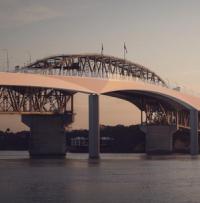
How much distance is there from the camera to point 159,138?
16325cm

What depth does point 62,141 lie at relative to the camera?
144 meters

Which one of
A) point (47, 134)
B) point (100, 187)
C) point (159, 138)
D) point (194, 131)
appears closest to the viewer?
point (100, 187)

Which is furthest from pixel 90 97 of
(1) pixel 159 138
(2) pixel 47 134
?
(1) pixel 159 138

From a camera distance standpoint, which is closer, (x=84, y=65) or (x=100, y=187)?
(x=100, y=187)

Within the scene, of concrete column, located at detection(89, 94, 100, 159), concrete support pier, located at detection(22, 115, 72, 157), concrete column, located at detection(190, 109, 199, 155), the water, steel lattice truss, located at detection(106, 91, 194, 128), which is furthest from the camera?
steel lattice truss, located at detection(106, 91, 194, 128)

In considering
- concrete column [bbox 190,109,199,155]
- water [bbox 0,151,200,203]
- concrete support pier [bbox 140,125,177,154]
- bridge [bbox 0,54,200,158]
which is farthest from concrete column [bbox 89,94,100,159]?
concrete support pier [bbox 140,125,177,154]

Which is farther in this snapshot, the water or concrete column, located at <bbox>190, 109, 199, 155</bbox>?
concrete column, located at <bbox>190, 109, 199, 155</bbox>

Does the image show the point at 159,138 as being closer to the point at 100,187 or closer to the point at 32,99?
the point at 32,99

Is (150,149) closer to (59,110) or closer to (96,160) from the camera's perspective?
(59,110)

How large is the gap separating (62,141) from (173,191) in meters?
85.3

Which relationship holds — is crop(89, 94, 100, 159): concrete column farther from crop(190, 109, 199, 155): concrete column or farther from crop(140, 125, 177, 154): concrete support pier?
crop(140, 125, 177, 154): concrete support pier

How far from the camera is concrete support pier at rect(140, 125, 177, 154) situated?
16225cm

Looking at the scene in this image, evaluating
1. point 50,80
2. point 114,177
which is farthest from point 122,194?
point 50,80

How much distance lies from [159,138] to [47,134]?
105 feet
